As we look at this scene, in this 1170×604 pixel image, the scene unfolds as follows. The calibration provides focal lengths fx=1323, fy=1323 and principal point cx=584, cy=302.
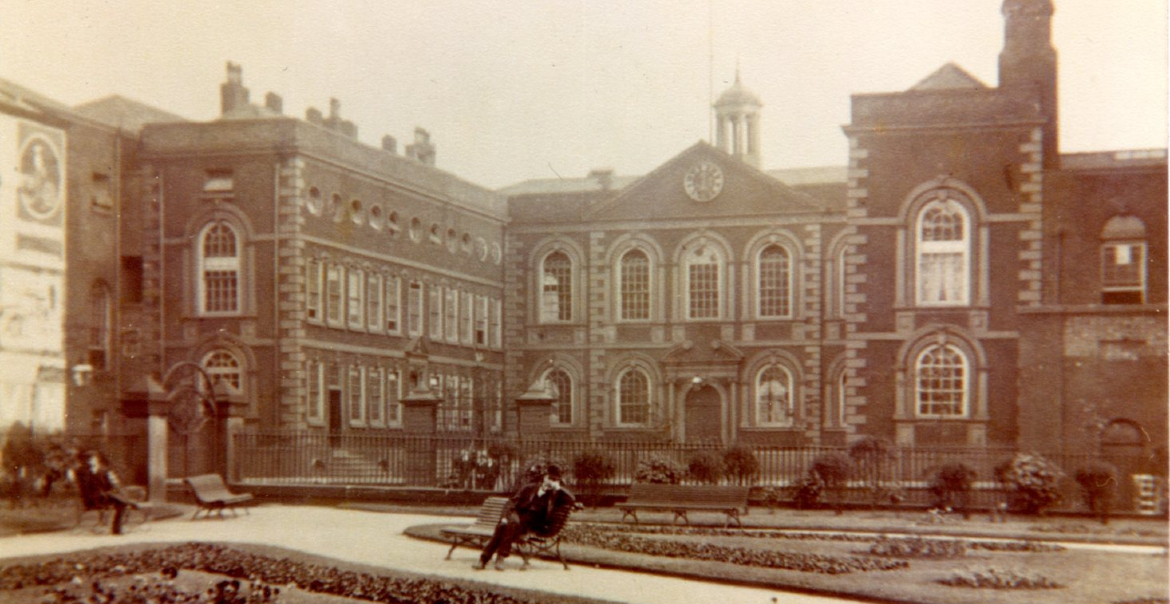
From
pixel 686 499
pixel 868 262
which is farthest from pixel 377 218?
pixel 686 499

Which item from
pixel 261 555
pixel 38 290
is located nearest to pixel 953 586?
pixel 261 555

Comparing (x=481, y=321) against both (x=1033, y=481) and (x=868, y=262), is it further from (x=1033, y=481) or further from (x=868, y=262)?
(x=1033, y=481)

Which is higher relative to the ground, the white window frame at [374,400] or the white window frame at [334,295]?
the white window frame at [334,295]

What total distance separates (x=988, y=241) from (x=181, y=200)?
19103 millimetres

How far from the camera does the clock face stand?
29453 millimetres

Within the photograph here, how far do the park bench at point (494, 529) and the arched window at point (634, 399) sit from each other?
12.5 metres

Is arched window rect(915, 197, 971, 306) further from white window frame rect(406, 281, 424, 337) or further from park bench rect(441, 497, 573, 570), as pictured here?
park bench rect(441, 497, 573, 570)

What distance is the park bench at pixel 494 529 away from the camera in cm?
1543

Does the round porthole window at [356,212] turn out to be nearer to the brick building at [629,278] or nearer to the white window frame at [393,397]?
the brick building at [629,278]

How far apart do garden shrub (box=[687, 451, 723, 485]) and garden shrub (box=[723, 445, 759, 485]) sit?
14 cm

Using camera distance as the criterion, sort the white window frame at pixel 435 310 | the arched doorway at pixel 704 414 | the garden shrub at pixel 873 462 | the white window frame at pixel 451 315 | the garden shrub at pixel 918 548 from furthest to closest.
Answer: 1. the white window frame at pixel 435 310
2. the white window frame at pixel 451 315
3. the arched doorway at pixel 704 414
4. the garden shrub at pixel 873 462
5. the garden shrub at pixel 918 548

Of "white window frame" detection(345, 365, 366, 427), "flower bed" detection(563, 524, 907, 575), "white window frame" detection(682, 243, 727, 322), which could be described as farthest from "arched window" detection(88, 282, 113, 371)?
"flower bed" detection(563, 524, 907, 575)

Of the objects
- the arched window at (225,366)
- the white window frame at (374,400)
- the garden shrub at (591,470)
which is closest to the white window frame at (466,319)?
the white window frame at (374,400)

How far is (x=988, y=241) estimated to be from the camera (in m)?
28.0
